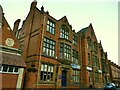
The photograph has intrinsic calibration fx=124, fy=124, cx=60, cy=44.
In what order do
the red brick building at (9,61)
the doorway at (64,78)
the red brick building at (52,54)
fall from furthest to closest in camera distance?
the doorway at (64,78), the red brick building at (52,54), the red brick building at (9,61)

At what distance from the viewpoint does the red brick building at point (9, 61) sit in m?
13.8

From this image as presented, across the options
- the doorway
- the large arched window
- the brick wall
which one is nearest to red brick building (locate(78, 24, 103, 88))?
the doorway

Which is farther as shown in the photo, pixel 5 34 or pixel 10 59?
pixel 5 34

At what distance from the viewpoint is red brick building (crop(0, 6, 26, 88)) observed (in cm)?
1377

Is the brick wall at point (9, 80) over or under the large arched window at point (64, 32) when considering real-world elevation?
under

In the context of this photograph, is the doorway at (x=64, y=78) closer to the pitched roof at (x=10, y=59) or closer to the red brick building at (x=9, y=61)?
the red brick building at (x=9, y=61)

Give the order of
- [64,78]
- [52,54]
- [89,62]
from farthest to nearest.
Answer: [89,62], [64,78], [52,54]

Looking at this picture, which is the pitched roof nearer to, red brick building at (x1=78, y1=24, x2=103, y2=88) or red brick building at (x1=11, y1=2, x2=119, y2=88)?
red brick building at (x1=11, y1=2, x2=119, y2=88)

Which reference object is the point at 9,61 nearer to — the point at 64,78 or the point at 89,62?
the point at 64,78

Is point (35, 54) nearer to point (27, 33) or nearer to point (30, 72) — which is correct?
point (30, 72)

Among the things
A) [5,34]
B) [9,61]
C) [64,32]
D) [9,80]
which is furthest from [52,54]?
[9,80]

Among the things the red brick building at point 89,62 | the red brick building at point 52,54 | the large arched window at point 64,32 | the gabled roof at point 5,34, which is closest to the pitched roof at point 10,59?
the gabled roof at point 5,34

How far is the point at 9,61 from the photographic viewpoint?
14234mm

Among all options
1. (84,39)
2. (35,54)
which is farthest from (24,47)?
(84,39)
